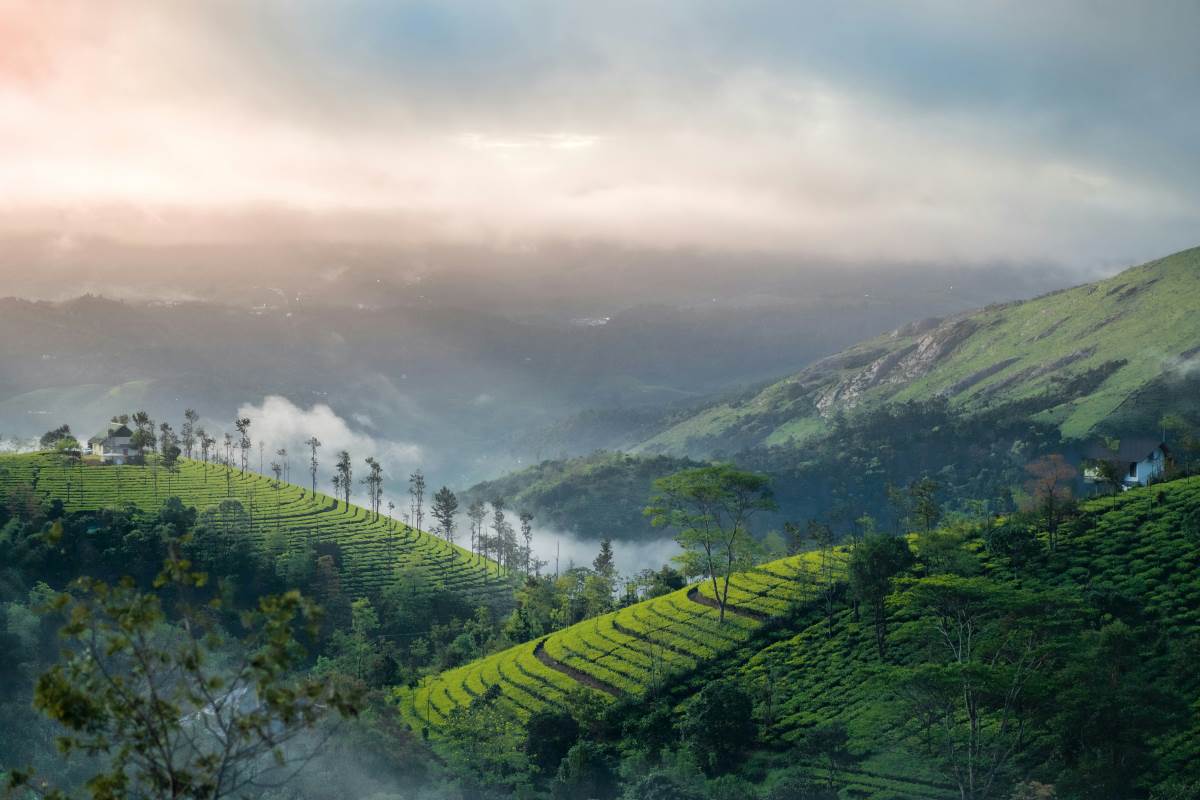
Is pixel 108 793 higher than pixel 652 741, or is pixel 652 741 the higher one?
pixel 108 793

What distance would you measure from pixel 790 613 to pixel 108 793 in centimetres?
6549

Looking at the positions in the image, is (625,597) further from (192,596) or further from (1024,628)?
(1024,628)

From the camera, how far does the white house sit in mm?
151875

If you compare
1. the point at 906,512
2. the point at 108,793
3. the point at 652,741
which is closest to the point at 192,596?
the point at 652,741

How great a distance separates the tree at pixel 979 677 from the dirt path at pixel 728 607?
22803 millimetres

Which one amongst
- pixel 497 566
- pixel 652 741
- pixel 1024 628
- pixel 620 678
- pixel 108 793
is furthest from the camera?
pixel 497 566

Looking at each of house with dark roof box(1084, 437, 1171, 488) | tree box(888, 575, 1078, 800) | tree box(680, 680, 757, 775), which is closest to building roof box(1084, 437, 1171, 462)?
house with dark roof box(1084, 437, 1171, 488)

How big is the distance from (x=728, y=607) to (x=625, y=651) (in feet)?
30.5

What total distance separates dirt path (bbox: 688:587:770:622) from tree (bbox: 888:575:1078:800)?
22.8m

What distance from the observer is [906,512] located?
118 metres

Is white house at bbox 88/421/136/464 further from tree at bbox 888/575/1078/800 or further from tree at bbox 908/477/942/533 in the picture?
tree at bbox 888/575/1078/800

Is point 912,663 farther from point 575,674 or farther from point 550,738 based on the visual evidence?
point 575,674

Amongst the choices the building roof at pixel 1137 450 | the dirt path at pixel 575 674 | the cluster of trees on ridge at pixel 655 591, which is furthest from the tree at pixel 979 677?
the building roof at pixel 1137 450

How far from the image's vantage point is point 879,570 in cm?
6925
